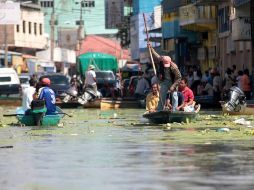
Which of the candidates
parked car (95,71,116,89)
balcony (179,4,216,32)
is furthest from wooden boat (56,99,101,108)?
balcony (179,4,216,32)

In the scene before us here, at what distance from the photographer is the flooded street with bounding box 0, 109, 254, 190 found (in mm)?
13258

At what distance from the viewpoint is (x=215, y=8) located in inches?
2415

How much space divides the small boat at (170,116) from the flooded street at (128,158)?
56cm

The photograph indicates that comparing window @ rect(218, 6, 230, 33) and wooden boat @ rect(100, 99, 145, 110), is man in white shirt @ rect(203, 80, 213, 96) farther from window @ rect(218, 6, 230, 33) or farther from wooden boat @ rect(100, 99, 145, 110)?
window @ rect(218, 6, 230, 33)

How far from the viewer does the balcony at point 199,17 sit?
60.6 meters

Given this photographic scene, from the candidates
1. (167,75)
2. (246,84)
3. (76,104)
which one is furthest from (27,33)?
(167,75)

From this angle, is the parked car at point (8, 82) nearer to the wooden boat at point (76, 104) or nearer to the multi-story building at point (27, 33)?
the wooden boat at point (76, 104)

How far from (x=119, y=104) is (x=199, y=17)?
17.8 metres

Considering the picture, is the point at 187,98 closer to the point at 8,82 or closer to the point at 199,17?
the point at 199,17

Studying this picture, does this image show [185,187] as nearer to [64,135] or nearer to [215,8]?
[64,135]

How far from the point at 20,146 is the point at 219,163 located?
5.54 m

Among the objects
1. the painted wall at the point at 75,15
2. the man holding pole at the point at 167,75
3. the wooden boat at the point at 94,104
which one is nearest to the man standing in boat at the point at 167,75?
the man holding pole at the point at 167,75

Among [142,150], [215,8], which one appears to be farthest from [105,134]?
[215,8]

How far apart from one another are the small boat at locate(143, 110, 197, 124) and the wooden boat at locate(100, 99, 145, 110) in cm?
1614
